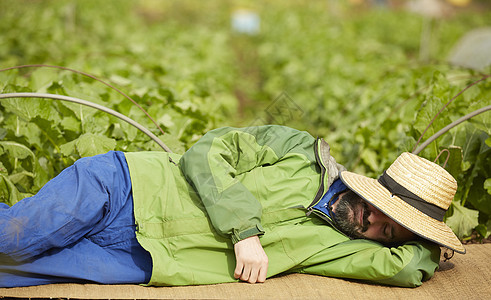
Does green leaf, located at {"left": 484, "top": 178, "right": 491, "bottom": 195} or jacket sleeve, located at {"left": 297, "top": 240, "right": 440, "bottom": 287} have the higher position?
green leaf, located at {"left": 484, "top": 178, "right": 491, "bottom": 195}

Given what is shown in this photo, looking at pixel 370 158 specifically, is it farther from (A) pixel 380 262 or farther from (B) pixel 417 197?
(A) pixel 380 262

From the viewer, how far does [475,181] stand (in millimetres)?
3414

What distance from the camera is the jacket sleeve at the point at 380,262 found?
233 cm

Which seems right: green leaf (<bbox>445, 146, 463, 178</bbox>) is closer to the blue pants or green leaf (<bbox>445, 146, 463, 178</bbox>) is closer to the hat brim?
the hat brim

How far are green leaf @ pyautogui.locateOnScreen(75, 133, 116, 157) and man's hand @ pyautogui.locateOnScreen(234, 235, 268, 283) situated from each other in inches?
45.7

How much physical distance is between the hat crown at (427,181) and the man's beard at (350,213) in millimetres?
216

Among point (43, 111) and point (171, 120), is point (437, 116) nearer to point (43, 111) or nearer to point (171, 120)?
point (171, 120)

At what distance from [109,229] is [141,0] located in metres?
24.2

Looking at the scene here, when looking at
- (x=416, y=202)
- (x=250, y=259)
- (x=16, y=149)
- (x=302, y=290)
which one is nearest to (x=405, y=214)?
(x=416, y=202)

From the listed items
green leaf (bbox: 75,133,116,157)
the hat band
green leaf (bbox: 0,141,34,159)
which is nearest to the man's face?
the hat band

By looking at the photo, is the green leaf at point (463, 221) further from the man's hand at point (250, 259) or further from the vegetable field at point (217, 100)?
the man's hand at point (250, 259)

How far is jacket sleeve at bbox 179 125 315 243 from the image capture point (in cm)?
225

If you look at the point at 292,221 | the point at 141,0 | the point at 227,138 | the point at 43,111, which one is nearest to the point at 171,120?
the point at 43,111

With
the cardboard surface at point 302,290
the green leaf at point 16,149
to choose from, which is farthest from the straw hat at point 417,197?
the green leaf at point 16,149
